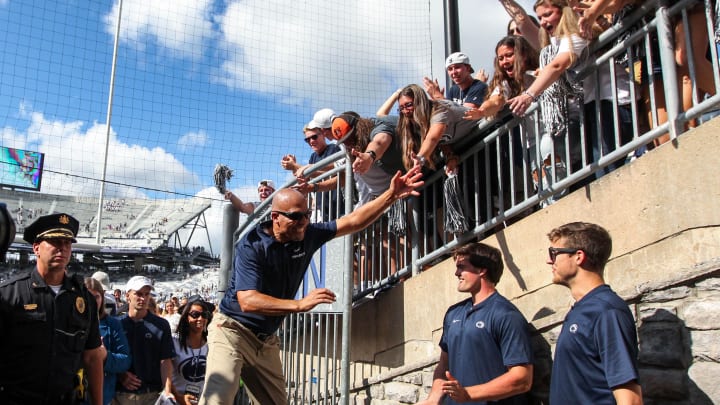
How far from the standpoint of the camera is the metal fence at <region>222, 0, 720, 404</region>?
11.8 ft

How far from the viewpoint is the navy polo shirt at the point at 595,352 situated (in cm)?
262

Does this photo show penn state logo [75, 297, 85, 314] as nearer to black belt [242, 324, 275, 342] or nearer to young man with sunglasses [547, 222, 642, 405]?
black belt [242, 324, 275, 342]

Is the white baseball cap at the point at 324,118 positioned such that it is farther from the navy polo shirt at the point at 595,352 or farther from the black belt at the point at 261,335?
the navy polo shirt at the point at 595,352

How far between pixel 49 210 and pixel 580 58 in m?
44.4

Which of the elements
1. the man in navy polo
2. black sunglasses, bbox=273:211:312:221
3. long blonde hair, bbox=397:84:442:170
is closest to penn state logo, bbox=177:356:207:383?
black sunglasses, bbox=273:211:312:221

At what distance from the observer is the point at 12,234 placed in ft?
8.78

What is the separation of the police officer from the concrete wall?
2287 millimetres

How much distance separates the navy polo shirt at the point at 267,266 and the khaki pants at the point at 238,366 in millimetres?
101

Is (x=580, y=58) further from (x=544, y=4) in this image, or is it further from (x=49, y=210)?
(x=49, y=210)

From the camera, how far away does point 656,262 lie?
3.35 metres

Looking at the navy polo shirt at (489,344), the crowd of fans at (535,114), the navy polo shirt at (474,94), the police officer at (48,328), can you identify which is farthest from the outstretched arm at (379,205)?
the police officer at (48,328)

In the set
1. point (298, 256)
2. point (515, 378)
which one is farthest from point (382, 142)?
point (515, 378)

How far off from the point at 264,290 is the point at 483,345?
5.23 ft

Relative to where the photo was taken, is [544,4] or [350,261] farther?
[350,261]
